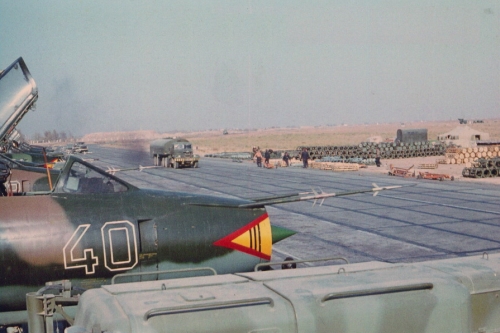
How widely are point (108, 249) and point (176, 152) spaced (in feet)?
168

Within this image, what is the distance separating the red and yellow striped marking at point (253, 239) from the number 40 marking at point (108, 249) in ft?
5.05

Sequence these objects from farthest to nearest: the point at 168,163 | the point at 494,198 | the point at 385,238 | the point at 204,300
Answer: the point at 168,163 < the point at 494,198 < the point at 385,238 < the point at 204,300

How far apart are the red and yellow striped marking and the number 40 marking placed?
5.05ft

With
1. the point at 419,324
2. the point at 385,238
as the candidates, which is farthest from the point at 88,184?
the point at 385,238

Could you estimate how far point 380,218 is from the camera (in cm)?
2675

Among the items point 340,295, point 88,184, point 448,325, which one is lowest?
point 448,325

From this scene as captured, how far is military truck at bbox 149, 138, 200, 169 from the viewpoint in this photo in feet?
199

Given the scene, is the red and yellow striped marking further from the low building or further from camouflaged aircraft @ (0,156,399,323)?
the low building

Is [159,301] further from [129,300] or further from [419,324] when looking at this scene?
[419,324]

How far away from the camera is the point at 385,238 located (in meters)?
22.1

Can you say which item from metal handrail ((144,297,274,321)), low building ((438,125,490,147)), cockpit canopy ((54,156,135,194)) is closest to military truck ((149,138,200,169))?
low building ((438,125,490,147))

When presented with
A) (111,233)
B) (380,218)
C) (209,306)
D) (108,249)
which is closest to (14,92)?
(111,233)

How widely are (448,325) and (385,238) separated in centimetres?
1602

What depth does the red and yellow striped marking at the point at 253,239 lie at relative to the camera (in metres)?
A: 10.5
